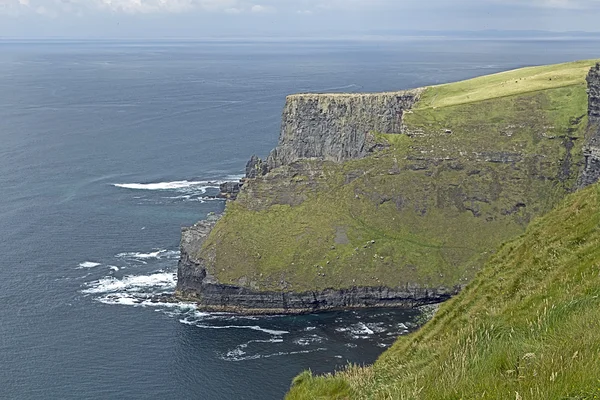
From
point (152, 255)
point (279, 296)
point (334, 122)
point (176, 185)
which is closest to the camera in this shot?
point (279, 296)

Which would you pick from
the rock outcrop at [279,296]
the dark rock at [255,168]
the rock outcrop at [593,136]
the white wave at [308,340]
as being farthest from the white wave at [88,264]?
the rock outcrop at [593,136]

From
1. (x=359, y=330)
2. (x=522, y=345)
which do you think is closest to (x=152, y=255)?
(x=359, y=330)

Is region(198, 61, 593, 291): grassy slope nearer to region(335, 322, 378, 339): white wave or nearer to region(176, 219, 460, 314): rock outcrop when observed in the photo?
region(176, 219, 460, 314): rock outcrop

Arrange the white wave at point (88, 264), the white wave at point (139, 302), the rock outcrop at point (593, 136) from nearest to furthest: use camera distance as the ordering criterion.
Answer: the white wave at point (139, 302) → the rock outcrop at point (593, 136) → the white wave at point (88, 264)

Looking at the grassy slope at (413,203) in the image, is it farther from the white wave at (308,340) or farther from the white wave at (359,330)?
the white wave at (308,340)

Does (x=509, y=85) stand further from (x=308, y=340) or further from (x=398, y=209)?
(x=308, y=340)

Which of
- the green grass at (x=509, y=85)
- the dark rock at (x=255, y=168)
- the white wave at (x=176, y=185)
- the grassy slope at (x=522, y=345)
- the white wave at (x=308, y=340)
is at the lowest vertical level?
the white wave at (x=308, y=340)

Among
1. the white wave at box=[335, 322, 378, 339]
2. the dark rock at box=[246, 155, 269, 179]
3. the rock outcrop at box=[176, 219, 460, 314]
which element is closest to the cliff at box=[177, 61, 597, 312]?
the rock outcrop at box=[176, 219, 460, 314]
